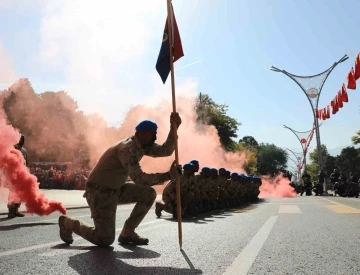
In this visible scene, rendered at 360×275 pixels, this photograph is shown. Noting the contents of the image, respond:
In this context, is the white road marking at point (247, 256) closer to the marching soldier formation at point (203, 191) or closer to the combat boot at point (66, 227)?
the combat boot at point (66, 227)


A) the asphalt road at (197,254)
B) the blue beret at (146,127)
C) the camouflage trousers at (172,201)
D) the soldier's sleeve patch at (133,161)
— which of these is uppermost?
the blue beret at (146,127)

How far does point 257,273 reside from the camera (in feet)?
12.0

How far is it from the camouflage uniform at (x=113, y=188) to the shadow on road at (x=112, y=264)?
0.88ft

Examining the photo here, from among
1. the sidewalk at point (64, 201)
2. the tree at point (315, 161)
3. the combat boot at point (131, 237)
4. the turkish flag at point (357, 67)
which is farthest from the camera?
the tree at point (315, 161)

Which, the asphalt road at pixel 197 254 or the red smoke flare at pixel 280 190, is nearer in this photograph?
the asphalt road at pixel 197 254

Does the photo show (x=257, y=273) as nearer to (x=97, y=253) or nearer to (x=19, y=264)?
(x=97, y=253)

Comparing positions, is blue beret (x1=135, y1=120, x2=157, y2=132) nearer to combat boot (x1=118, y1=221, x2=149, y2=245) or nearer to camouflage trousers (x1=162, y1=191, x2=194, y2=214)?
combat boot (x1=118, y1=221, x2=149, y2=245)

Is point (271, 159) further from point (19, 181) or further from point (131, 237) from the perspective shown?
point (131, 237)

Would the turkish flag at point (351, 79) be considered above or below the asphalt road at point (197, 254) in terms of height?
above

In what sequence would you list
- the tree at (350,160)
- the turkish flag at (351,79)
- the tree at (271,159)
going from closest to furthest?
the turkish flag at (351,79) → the tree at (350,160) → the tree at (271,159)

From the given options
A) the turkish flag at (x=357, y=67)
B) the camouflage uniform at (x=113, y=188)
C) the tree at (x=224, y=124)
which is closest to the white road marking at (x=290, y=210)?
the turkish flag at (x=357, y=67)

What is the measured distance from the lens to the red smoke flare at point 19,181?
9.11 metres

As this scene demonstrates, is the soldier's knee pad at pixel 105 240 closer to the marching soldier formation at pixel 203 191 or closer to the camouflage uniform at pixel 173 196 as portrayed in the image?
the marching soldier formation at pixel 203 191

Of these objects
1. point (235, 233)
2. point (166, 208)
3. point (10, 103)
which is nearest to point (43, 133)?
point (10, 103)
